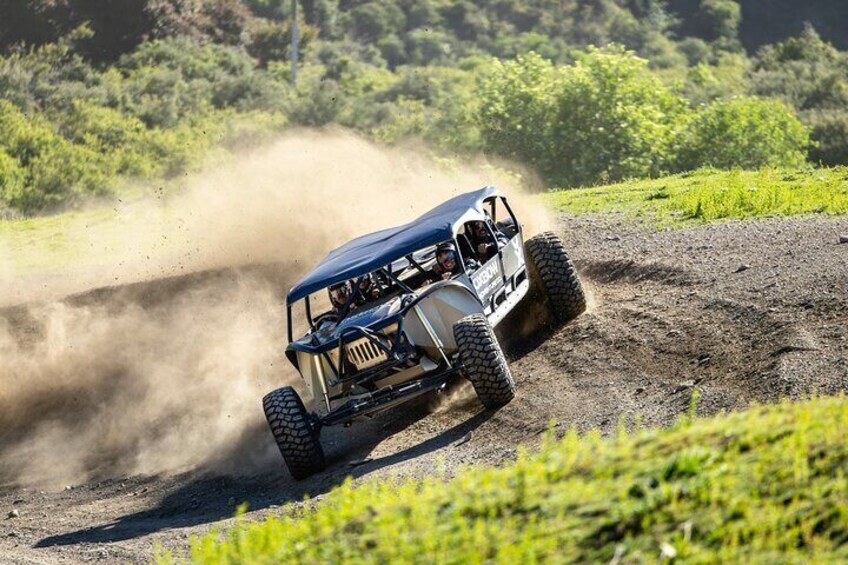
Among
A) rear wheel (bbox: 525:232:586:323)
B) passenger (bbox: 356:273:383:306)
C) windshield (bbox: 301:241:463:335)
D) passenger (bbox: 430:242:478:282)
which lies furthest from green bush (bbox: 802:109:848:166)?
passenger (bbox: 356:273:383:306)

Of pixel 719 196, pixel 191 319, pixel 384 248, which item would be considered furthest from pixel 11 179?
pixel 384 248

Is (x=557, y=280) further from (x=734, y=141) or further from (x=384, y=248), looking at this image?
(x=734, y=141)

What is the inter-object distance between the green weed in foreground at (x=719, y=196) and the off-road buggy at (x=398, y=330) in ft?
19.5

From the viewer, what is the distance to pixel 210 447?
14.5 m

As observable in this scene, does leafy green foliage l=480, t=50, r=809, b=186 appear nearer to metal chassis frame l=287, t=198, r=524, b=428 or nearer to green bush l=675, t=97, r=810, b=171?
green bush l=675, t=97, r=810, b=171

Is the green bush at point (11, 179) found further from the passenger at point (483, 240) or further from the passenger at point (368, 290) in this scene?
the passenger at point (368, 290)

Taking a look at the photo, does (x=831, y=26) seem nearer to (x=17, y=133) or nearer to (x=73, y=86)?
(x=73, y=86)

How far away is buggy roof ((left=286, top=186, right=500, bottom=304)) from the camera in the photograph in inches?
514

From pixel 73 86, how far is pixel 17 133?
340 inches

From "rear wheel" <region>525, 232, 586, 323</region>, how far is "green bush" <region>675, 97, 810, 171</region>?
23392 millimetres

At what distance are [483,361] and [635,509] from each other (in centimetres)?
567

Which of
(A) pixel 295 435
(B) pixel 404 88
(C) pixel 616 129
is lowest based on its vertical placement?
(A) pixel 295 435

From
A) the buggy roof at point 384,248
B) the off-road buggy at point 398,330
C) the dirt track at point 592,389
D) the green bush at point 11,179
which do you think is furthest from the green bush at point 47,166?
the off-road buggy at point 398,330

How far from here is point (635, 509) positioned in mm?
6352
